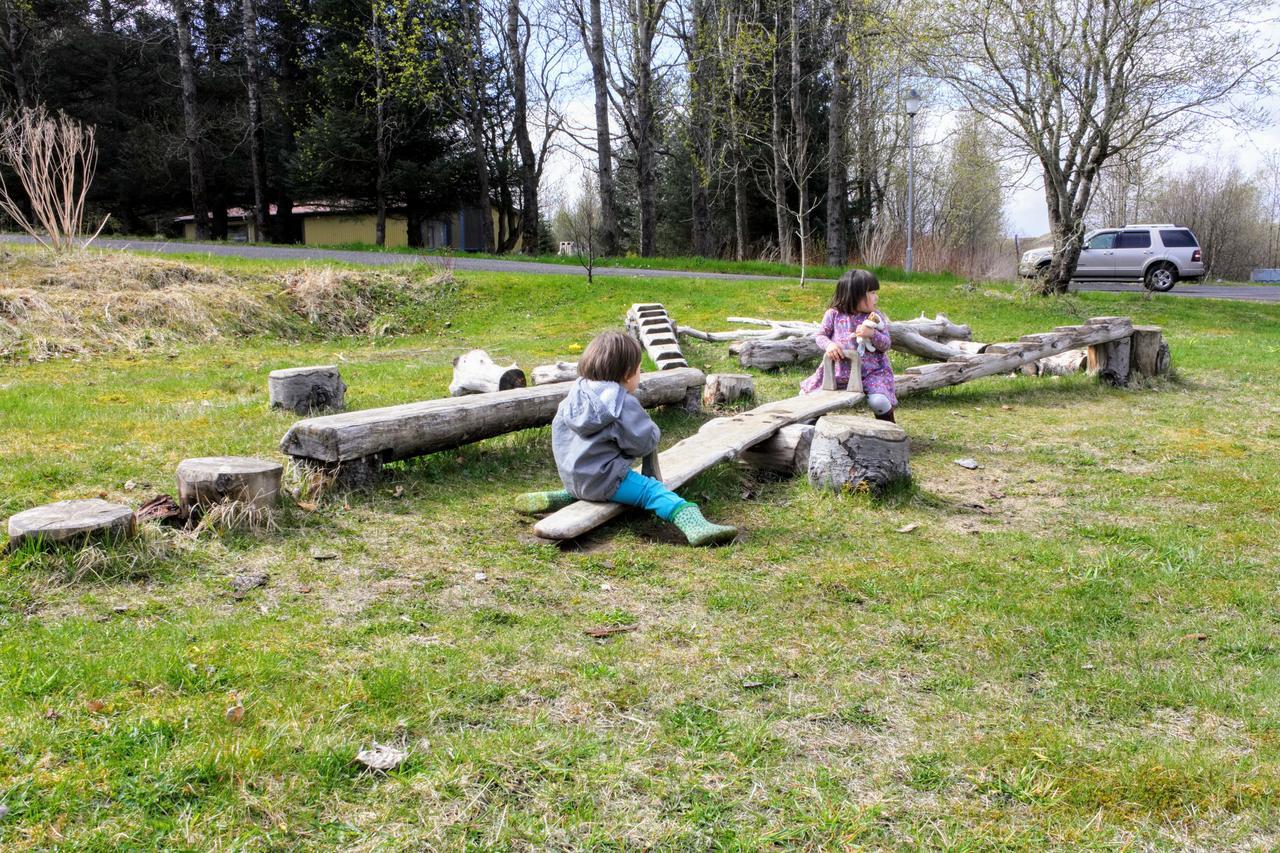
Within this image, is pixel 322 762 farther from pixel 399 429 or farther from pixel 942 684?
pixel 399 429

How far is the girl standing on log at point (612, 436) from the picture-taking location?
487 centimetres

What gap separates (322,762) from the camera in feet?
8.45

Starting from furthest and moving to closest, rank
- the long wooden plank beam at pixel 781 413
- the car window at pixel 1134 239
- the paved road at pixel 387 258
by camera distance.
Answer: the car window at pixel 1134 239 → the paved road at pixel 387 258 → the long wooden plank beam at pixel 781 413

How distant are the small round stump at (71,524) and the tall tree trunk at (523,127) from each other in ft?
77.5

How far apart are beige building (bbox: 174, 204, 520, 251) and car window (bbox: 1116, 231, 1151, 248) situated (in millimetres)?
20288

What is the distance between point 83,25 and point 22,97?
4157mm

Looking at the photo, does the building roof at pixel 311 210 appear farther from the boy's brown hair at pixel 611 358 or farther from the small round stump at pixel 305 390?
the boy's brown hair at pixel 611 358

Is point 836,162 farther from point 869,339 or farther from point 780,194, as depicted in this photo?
point 869,339

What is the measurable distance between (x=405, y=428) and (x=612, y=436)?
4.47ft

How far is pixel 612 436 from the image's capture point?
4930mm

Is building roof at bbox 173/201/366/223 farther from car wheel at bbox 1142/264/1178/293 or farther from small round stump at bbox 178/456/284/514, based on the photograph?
small round stump at bbox 178/456/284/514

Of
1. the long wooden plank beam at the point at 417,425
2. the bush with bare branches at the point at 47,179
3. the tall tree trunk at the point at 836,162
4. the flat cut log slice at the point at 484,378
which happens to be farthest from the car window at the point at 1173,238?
the bush with bare branches at the point at 47,179

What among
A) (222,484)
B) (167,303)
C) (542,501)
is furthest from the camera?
(167,303)

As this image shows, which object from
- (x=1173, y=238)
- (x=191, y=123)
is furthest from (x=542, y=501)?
(x=191, y=123)
